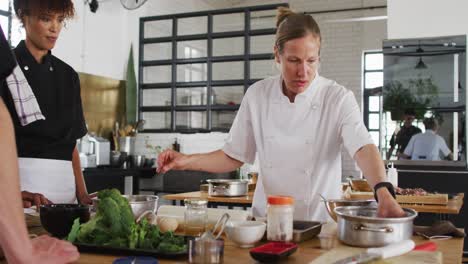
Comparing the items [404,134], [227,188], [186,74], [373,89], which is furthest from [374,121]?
[227,188]

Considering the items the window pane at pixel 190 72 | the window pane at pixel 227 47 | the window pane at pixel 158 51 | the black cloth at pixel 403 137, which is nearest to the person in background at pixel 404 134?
the black cloth at pixel 403 137

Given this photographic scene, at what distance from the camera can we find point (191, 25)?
8422mm

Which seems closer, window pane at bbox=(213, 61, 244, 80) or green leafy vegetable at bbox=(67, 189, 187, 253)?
green leafy vegetable at bbox=(67, 189, 187, 253)

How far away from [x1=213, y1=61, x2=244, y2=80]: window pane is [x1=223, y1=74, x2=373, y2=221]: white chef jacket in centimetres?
612

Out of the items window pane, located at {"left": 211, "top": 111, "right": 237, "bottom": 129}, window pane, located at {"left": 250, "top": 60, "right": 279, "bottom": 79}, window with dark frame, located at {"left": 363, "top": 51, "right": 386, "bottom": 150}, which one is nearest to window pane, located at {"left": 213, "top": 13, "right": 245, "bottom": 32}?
window pane, located at {"left": 250, "top": 60, "right": 279, "bottom": 79}

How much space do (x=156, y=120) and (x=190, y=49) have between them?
1457 mm

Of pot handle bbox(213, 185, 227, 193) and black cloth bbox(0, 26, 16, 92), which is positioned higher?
black cloth bbox(0, 26, 16, 92)

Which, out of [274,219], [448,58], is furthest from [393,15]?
[274,219]

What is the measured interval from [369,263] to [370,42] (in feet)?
29.9

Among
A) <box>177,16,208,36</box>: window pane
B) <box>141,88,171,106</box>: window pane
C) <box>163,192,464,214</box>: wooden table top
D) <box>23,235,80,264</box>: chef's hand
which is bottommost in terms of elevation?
<box>163,192,464,214</box>: wooden table top

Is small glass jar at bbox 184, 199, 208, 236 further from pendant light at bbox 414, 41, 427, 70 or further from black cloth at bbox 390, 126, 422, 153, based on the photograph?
pendant light at bbox 414, 41, 427, 70

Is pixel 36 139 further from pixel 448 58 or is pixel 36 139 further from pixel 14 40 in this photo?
pixel 448 58

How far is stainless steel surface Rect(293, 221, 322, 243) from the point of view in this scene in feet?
5.32

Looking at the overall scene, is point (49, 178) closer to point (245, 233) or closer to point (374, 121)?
point (245, 233)
